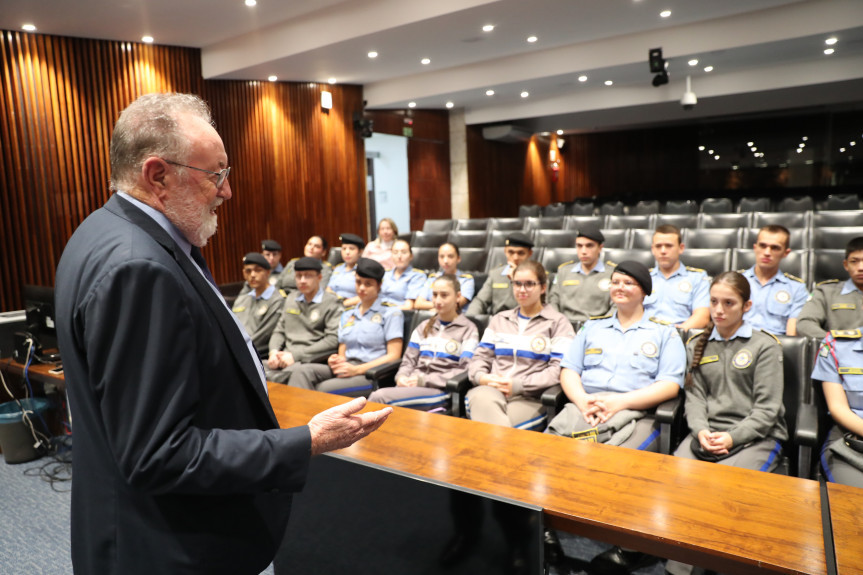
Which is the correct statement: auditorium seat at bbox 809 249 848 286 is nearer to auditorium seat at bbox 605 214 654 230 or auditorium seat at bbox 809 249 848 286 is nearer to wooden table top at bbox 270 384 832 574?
auditorium seat at bbox 605 214 654 230

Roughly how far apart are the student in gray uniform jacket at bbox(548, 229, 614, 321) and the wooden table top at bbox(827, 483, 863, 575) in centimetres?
264

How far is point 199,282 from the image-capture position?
1.03 metres

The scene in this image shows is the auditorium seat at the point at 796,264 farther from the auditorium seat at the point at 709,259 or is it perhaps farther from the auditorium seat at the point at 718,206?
the auditorium seat at the point at 718,206

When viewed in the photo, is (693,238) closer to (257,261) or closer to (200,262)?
(257,261)

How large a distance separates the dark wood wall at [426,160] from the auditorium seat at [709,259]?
7.09 metres

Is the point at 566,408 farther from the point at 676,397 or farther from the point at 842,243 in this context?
the point at 842,243

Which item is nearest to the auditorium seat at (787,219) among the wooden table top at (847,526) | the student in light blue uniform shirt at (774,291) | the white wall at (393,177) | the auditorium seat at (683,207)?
the student in light blue uniform shirt at (774,291)

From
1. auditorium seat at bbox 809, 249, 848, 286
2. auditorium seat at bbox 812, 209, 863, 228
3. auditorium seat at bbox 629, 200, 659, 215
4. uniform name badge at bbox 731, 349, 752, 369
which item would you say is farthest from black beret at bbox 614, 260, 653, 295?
auditorium seat at bbox 629, 200, 659, 215

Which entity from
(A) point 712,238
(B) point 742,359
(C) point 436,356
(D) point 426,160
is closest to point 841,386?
(B) point 742,359

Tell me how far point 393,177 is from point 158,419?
1060 centimetres

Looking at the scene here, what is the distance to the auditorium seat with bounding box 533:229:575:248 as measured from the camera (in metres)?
5.69

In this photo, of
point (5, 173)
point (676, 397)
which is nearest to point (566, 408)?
point (676, 397)

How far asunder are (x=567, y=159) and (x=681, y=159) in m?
3.01

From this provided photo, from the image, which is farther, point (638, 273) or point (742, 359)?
point (638, 273)
